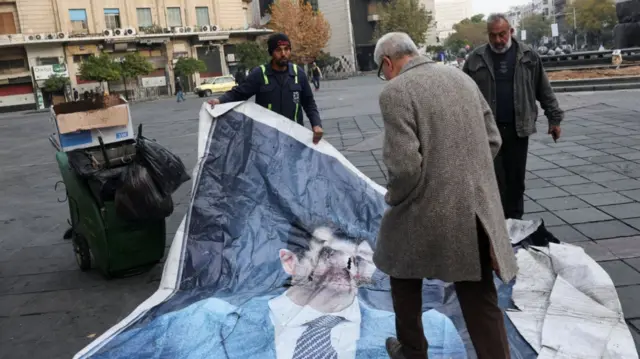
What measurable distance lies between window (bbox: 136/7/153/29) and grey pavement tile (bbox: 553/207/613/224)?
47.7 meters

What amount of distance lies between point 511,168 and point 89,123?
3.35 meters

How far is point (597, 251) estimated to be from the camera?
14.6ft

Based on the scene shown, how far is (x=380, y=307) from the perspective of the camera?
3.54m

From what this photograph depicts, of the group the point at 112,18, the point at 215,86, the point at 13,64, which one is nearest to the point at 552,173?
the point at 215,86

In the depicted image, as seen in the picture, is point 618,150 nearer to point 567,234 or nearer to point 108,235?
point 567,234

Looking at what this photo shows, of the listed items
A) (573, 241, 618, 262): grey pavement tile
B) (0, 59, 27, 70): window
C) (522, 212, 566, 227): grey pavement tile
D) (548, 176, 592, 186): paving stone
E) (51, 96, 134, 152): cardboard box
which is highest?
(0, 59, 27, 70): window

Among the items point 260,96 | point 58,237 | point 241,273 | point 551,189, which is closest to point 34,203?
point 58,237

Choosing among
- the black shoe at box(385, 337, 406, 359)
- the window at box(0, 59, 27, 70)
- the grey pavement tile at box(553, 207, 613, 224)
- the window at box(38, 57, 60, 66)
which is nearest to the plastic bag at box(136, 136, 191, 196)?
the black shoe at box(385, 337, 406, 359)

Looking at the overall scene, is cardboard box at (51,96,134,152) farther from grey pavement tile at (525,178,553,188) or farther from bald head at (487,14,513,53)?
grey pavement tile at (525,178,553,188)

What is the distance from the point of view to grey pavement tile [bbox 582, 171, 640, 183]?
6.50m

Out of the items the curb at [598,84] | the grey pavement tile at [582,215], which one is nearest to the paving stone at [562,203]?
the grey pavement tile at [582,215]

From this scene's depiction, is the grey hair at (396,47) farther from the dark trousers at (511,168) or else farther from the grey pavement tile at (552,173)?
the grey pavement tile at (552,173)

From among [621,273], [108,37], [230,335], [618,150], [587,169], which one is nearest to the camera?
[230,335]

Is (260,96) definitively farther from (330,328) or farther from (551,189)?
(551,189)
